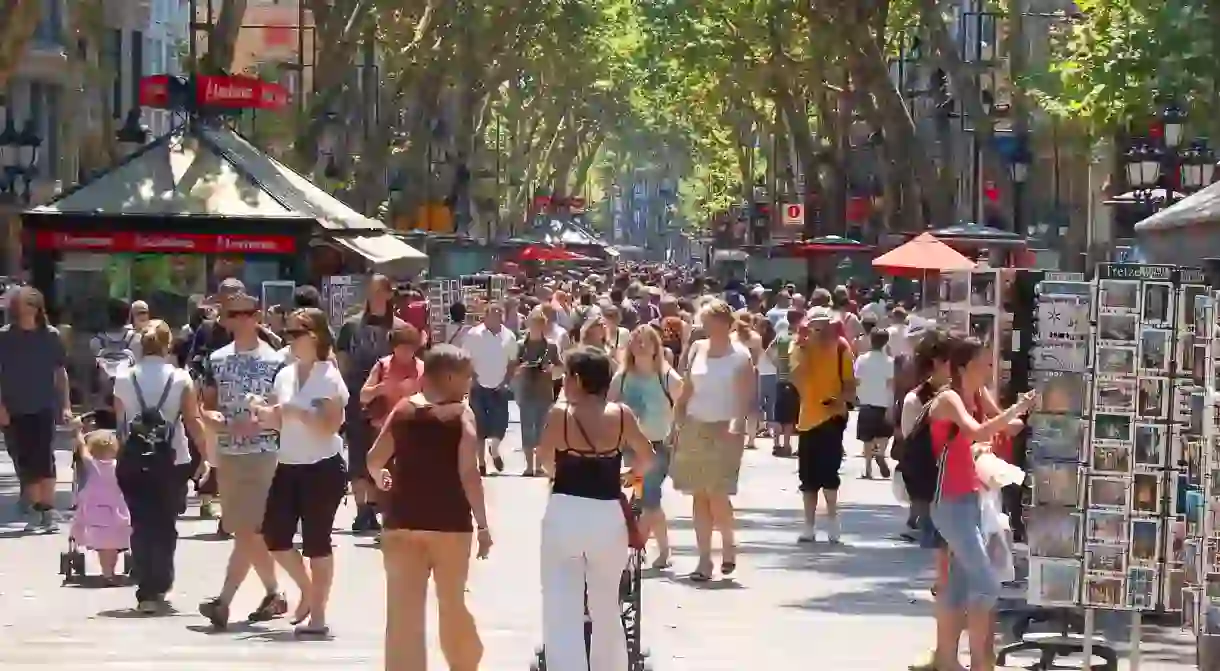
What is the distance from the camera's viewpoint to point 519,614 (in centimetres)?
Answer: 1311

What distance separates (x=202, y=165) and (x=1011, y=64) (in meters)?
11.0

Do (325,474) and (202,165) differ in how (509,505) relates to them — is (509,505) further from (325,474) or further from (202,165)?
(202,165)

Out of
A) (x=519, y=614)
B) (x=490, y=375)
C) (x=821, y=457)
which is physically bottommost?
(x=519, y=614)

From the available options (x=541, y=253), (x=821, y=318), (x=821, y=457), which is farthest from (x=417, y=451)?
(x=541, y=253)

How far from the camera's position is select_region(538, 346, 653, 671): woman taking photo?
908 cm

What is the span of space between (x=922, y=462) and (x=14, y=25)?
16343 millimetres

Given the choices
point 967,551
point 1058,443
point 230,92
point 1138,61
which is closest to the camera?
point 1058,443

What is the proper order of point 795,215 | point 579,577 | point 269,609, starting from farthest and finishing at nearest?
point 795,215 < point 269,609 < point 579,577

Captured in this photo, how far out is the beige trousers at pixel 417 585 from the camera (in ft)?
31.7

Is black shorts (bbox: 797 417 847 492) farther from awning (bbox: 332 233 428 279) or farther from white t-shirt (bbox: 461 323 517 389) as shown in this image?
awning (bbox: 332 233 428 279)

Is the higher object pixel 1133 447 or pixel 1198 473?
pixel 1133 447

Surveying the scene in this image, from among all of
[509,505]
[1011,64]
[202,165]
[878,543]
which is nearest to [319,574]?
[878,543]

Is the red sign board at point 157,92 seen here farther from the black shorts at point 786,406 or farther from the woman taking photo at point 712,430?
the woman taking photo at point 712,430

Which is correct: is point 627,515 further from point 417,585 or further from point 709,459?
point 709,459
